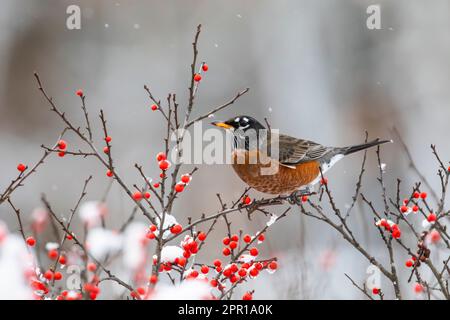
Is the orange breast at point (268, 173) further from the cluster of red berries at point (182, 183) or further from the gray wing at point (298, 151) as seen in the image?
the cluster of red berries at point (182, 183)

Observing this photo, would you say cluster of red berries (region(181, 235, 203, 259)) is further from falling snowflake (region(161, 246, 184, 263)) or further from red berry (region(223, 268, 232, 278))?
red berry (region(223, 268, 232, 278))

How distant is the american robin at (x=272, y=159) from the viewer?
307 centimetres

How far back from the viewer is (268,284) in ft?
20.5

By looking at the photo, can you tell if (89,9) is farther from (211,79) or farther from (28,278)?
(28,278)

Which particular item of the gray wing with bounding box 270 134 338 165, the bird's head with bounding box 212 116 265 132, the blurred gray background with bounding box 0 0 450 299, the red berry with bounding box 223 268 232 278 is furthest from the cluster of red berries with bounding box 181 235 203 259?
the blurred gray background with bounding box 0 0 450 299

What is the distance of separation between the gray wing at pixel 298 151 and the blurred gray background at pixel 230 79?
363cm

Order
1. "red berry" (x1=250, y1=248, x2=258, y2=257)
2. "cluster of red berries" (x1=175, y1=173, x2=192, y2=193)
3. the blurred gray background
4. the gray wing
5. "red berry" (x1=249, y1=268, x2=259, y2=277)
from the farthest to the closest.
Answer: the blurred gray background → the gray wing → "red berry" (x1=250, y1=248, x2=258, y2=257) → "red berry" (x1=249, y1=268, x2=259, y2=277) → "cluster of red berries" (x1=175, y1=173, x2=192, y2=193)

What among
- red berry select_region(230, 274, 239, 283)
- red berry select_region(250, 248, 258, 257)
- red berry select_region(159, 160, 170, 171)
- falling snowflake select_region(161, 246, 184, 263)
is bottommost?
red berry select_region(230, 274, 239, 283)

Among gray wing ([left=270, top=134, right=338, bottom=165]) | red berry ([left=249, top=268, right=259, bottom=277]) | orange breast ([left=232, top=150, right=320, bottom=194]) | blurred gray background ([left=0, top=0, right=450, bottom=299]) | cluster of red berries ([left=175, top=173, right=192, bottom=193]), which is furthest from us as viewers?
blurred gray background ([left=0, top=0, right=450, bottom=299])

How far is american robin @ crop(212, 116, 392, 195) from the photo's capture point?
10.1 feet

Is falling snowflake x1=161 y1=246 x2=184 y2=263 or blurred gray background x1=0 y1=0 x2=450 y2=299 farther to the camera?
blurred gray background x1=0 y1=0 x2=450 y2=299

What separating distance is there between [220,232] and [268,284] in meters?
1.86

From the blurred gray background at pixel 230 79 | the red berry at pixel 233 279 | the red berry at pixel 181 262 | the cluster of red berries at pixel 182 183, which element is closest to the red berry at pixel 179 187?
the cluster of red berries at pixel 182 183
